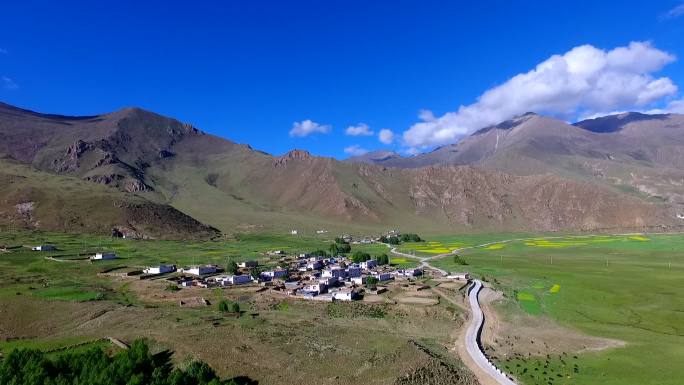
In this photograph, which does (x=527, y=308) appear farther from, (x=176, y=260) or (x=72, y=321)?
(x=176, y=260)

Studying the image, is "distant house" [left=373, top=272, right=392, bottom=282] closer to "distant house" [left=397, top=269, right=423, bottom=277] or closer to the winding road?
"distant house" [left=397, top=269, right=423, bottom=277]

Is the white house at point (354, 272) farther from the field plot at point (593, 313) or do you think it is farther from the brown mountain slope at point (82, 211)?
the brown mountain slope at point (82, 211)

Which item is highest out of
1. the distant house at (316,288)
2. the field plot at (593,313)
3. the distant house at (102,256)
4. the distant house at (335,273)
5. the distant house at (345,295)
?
the distant house at (102,256)

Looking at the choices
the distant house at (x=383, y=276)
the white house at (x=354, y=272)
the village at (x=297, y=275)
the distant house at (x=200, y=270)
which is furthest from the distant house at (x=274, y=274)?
the distant house at (x=383, y=276)

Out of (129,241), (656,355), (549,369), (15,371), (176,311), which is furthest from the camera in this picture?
(129,241)

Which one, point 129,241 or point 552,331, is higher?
point 129,241

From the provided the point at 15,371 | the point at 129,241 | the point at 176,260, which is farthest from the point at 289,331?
Result: the point at 129,241

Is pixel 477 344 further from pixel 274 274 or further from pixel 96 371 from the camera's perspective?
pixel 274 274
